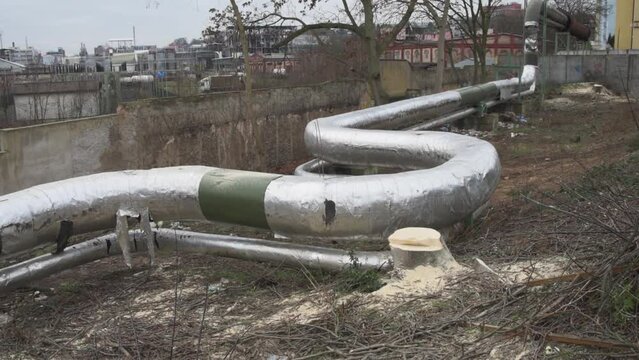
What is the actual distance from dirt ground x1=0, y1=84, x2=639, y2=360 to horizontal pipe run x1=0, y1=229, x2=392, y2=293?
0.12 m

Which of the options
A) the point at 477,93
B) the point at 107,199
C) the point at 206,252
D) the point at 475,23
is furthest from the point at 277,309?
the point at 475,23

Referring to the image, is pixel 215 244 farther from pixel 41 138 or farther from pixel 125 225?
pixel 41 138

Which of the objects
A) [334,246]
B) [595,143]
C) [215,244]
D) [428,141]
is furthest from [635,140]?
[215,244]

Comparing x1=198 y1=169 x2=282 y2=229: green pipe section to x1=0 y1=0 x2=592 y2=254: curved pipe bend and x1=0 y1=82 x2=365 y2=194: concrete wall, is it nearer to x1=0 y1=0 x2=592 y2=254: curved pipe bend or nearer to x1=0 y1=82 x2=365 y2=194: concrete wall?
x1=0 y1=0 x2=592 y2=254: curved pipe bend

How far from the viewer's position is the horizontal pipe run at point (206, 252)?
15.5 ft

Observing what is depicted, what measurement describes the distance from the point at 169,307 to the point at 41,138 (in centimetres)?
428

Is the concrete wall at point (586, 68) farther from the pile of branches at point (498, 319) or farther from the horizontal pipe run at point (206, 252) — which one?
the pile of branches at point (498, 319)

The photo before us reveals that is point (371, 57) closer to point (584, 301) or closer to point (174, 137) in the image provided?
point (174, 137)

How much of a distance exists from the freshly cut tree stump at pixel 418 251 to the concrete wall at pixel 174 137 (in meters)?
5.18

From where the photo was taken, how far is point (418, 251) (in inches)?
166

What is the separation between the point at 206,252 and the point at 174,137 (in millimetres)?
4848

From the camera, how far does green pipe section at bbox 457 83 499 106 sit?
14.2 meters

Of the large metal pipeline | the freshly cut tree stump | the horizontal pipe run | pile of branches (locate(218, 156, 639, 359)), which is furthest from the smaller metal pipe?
pile of branches (locate(218, 156, 639, 359))

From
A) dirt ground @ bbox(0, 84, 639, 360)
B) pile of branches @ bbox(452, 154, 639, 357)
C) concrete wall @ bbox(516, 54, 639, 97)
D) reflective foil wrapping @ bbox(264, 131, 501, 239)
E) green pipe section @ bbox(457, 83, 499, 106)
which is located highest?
concrete wall @ bbox(516, 54, 639, 97)
